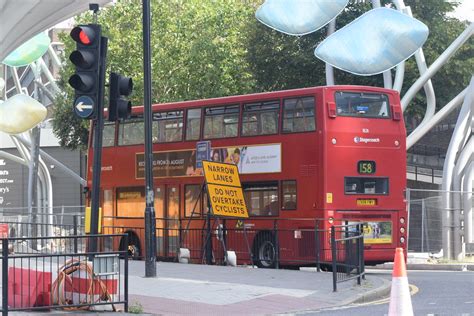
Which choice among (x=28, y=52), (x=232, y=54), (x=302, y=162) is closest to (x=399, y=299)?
(x=302, y=162)

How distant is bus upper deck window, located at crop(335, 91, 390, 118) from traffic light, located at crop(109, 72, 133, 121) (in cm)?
856

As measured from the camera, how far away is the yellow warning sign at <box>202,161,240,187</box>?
22164mm

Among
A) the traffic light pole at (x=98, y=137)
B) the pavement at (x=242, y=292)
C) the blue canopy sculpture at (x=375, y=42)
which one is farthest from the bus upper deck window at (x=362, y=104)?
the traffic light pole at (x=98, y=137)

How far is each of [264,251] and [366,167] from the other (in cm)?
327

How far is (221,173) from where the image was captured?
22.6 metres

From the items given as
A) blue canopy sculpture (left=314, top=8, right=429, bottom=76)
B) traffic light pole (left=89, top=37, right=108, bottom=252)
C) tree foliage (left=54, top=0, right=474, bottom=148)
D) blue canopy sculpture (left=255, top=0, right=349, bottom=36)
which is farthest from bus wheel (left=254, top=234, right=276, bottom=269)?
tree foliage (left=54, top=0, right=474, bottom=148)

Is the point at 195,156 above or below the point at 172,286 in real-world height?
above

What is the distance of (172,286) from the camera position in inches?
664

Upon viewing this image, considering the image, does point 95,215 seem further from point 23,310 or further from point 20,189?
point 20,189

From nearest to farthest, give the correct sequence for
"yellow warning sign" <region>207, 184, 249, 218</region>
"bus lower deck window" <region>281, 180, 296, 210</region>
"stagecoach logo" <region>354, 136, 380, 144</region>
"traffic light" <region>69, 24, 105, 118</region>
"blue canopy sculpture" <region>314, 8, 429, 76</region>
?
1. "traffic light" <region>69, 24, 105, 118</region>
2. "yellow warning sign" <region>207, 184, 249, 218</region>
3. "stagecoach logo" <region>354, 136, 380, 144</region>
4. "bus lower deck window" <region>281, 180, 296, 210</region>
5. "blue canopy sculpture" <region>314, 8, 429, 76</region>

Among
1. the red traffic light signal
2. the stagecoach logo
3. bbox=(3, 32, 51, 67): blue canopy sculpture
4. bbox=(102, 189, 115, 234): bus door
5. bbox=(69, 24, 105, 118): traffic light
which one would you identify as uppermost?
bbox=(3, 32, 51, 67): blue canopy sculpture

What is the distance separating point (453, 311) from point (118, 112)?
5875 mm

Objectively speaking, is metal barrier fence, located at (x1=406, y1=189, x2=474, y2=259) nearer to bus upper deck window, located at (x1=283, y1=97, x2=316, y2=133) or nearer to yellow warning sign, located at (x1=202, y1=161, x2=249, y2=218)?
bus upper deck window, located at (x1=283, y1=97, x2=316, y2=133)

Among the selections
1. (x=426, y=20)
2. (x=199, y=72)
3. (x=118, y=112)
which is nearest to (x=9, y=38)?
(x=118, y=112)
